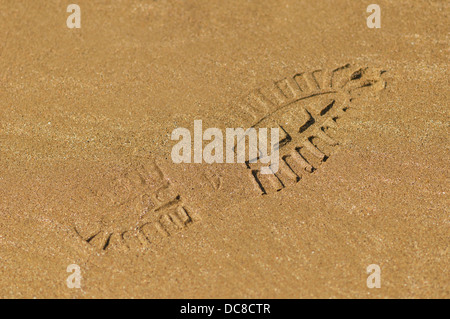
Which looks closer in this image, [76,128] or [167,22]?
[76,128]

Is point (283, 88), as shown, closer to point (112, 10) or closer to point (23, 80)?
point (112, 10)

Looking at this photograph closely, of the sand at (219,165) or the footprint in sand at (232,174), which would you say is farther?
the footprint in sand at (232,174)

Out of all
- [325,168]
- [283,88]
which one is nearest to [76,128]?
[283,88]

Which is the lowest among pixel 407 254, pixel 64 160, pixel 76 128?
pixel 407 254

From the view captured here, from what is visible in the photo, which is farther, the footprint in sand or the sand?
the footprint in sand

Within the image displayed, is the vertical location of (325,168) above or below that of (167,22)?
below
